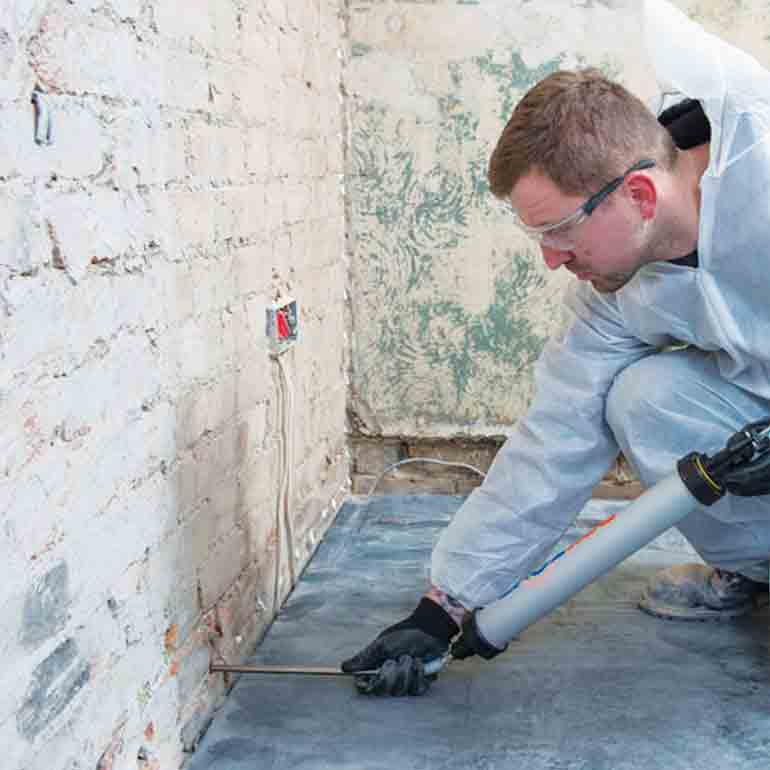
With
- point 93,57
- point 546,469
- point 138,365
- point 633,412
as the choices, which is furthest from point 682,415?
point 93,57

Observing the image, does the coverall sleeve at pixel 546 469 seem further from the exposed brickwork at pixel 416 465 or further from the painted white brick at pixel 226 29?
the exposed brickwork at pixel 416 465

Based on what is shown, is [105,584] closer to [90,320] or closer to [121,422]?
[121,422]

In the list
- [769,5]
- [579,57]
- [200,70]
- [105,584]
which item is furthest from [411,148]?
[105,584]

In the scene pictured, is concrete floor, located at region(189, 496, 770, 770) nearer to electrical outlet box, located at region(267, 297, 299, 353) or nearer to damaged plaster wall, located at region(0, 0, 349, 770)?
damaged plaster wall, located at region(0, 0, 349, 770)

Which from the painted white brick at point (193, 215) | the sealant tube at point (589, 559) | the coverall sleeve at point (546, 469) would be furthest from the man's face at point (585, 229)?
the painted white brick at point (193, 215)

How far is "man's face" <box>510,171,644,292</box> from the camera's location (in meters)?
1.60

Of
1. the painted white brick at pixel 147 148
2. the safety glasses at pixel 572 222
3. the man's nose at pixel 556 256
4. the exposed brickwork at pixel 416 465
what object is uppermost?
the painted white brick at pixel 147 148

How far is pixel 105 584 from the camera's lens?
1.34 metres

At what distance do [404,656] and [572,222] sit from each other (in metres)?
0.70

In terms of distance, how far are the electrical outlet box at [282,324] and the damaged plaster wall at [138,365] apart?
0.12ft

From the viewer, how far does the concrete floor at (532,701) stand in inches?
63.2

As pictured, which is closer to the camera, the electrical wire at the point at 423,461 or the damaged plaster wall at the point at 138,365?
the damaged plaster wall at the point at 138,365

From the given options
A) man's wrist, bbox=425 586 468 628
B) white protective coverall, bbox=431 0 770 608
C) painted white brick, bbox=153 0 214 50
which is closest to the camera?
painted white brick, bbox=153 0 214 50

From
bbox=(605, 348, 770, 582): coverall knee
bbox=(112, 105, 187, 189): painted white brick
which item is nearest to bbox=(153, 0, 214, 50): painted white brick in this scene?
bbox=(112, 105, 187, 189): painted white brick
